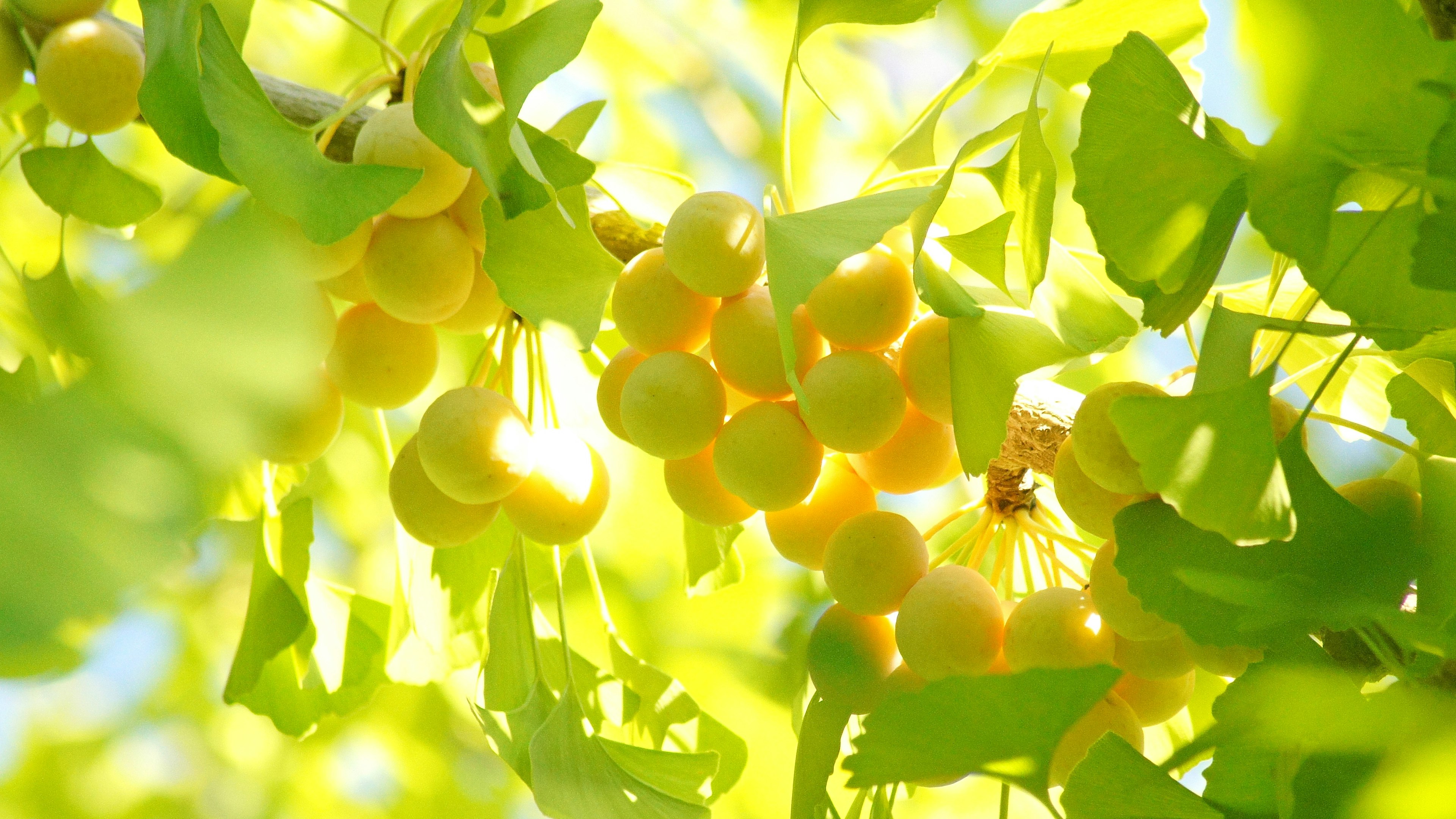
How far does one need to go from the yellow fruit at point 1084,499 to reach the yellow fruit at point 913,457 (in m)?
0.06

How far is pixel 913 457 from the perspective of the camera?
52 centimetres

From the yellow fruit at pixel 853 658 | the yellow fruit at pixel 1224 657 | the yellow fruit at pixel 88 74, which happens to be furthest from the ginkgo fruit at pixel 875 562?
the yellow fruit at pixel 88 74

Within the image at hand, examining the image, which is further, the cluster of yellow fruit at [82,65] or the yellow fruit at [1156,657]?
the cluster of yellow fruit at [82,65]

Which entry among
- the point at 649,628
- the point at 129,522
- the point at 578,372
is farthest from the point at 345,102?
the point at 649,628

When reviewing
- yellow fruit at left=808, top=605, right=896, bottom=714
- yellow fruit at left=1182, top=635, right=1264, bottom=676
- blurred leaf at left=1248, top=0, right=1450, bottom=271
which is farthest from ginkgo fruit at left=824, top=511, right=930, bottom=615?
blurred leaf at left=1248, top=0, right=1450, bottom=271

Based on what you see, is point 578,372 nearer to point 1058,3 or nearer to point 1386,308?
point 1058,3

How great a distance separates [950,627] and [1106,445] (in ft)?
0.37

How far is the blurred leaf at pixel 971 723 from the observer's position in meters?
0.36

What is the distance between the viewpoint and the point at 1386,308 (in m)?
0.37

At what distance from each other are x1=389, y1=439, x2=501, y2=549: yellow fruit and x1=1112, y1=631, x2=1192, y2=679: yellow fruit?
30 centimetres

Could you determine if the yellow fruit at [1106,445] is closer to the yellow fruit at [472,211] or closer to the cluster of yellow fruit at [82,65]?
the yellow fruit at [472,211]

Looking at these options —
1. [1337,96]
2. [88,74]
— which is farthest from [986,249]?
[88,74]

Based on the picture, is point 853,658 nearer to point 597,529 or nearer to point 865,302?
point 865,302

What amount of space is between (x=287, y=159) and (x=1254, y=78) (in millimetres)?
343
